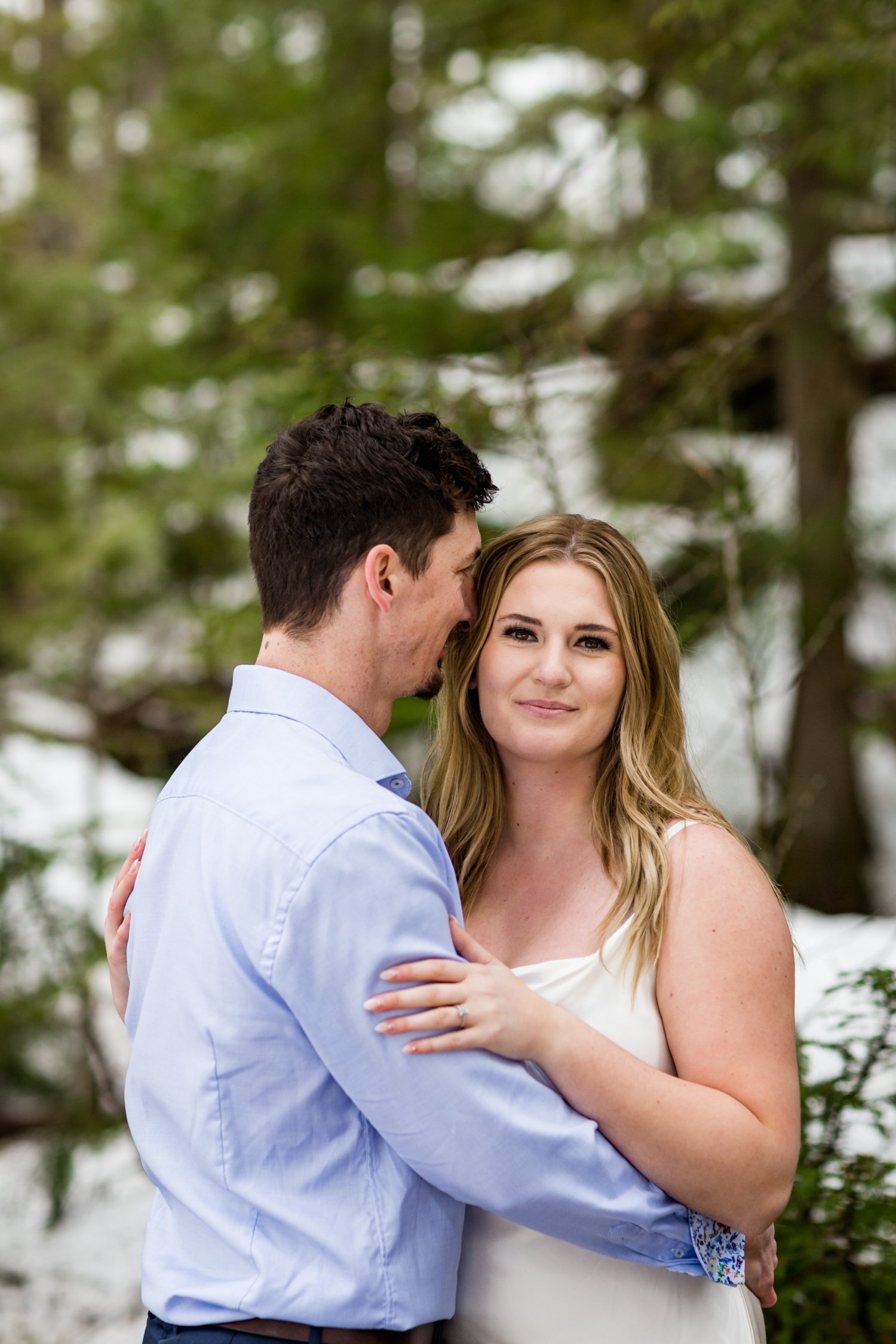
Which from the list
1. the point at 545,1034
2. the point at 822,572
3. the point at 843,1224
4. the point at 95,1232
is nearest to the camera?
the point at 545,1034

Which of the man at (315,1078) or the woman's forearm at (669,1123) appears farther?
the woman's forearm at (669,1123)

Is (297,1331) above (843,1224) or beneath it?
above

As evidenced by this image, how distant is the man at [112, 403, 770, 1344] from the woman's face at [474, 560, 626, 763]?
1.53 ft

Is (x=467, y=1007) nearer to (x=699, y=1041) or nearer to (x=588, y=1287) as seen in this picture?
(x=699, y=1041)

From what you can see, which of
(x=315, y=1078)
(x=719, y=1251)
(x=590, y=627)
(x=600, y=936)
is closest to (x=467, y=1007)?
(x=315, y=1078)

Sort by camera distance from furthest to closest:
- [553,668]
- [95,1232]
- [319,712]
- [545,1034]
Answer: [95,1232], [553,668], [319,712], [545,1034]

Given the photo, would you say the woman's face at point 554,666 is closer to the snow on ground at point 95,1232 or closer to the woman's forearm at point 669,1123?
the woman's forearm at point 669,1123

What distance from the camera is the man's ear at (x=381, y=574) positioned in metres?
1.83

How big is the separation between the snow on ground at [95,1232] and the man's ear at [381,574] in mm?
2033

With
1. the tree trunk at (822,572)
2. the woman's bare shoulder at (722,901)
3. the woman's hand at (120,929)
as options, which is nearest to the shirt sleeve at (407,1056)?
the woman's bare shoulder at (722,901)

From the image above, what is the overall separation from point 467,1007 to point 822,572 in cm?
635

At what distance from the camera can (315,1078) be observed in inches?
63.1

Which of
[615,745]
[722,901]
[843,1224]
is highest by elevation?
[615,745]

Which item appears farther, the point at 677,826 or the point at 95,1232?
the point at 95,1232
